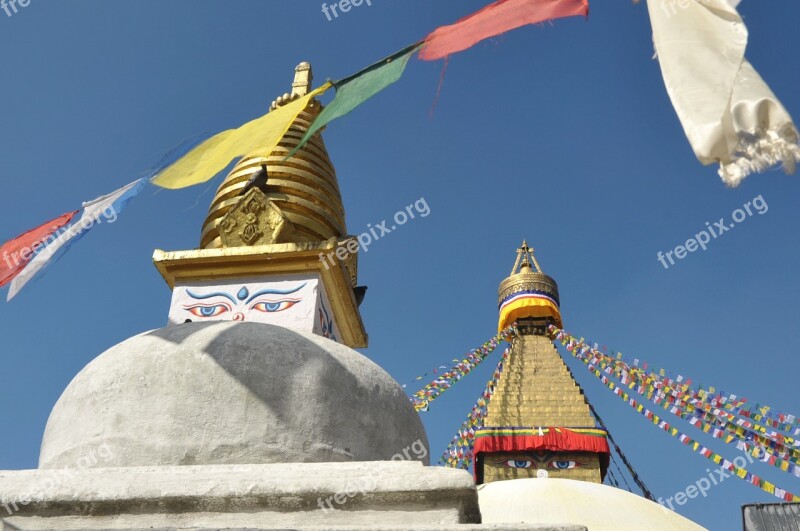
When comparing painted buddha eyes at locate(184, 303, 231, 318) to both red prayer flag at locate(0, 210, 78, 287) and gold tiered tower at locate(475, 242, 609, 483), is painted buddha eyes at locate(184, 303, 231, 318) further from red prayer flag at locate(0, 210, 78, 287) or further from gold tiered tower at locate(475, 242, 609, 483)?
gold tiered tower at locate(475, 242, 609, 483)

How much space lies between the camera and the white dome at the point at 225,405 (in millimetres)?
2873

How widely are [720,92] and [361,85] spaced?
177cm

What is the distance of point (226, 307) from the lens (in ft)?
15.9

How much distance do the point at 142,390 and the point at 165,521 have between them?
708 mm

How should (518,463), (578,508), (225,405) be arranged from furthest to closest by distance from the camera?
(518,463), (578,508), (225,405)

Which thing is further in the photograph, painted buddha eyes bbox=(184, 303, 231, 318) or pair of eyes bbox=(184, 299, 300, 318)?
painted buddha eyes bbox=(184, 303, 231, 318)

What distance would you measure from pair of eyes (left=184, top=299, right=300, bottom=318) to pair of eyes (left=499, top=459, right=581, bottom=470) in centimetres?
1459

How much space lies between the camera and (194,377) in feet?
9.87

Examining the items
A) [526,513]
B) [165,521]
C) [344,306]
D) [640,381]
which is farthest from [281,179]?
[640,381]

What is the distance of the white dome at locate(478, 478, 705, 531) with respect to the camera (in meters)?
8.59

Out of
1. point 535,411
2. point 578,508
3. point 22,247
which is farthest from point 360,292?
point 535,411

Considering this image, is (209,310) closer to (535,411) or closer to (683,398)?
(683,398)

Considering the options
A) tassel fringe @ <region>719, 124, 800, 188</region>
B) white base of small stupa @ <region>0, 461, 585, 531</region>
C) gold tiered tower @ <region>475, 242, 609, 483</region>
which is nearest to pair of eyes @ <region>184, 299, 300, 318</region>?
white base of small stupa @ <region>0, 461, 585, 531</region>

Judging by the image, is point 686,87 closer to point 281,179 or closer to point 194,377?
point 194,377
